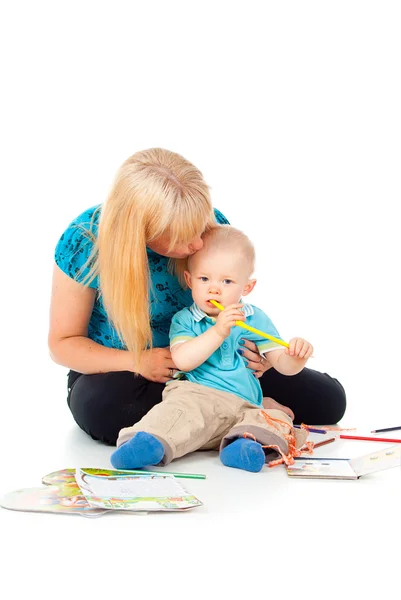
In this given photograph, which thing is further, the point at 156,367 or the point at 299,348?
the point at 156,367

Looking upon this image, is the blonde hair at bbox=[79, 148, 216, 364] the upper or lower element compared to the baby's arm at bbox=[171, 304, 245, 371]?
upper

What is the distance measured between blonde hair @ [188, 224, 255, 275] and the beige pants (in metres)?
0.34

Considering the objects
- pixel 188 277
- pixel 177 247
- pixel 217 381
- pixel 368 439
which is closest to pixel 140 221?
pixel 177 247

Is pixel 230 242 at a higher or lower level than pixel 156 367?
higher

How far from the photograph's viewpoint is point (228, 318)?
6.40ft

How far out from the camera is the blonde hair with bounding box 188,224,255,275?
6.75 ft

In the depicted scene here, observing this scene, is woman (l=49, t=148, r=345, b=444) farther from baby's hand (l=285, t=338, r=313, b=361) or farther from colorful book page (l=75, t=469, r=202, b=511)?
colorful book page (l=75, t=469, r=202, b=511)

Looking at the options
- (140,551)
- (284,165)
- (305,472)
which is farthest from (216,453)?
(284,165)

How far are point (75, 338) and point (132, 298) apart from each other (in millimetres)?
261

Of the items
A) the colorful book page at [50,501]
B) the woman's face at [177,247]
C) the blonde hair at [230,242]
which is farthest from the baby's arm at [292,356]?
the colorful book page at [50,501]

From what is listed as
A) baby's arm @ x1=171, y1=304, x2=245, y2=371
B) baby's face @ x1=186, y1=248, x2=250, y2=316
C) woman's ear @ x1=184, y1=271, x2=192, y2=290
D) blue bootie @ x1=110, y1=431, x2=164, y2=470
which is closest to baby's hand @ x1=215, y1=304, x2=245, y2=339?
baby's arm @ x1=171, y1=304, x2=245, y2=371

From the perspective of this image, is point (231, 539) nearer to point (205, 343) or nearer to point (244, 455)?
point (244, 455)

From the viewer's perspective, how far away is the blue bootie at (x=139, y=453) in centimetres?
184

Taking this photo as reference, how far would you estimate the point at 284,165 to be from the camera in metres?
3.51
